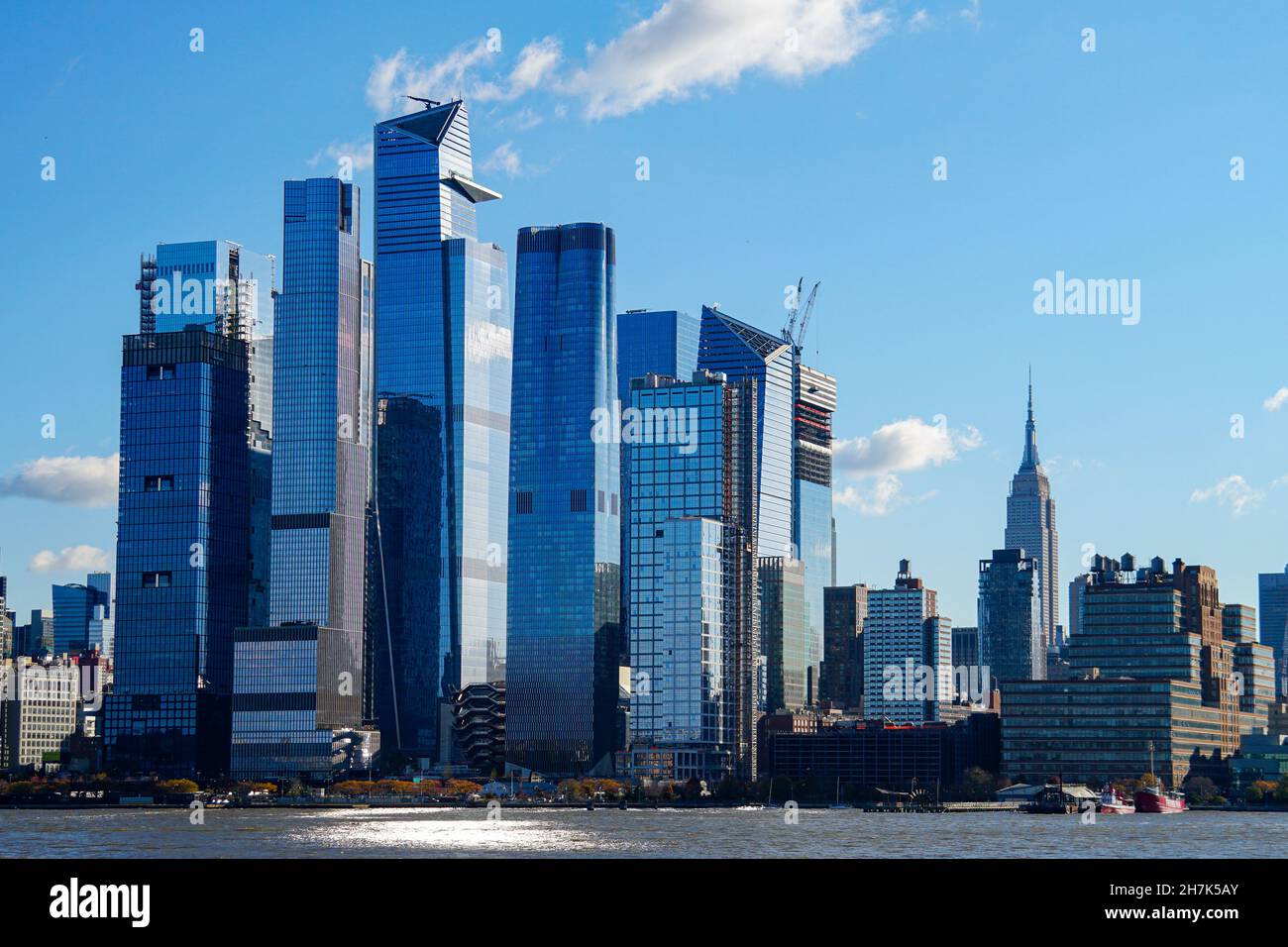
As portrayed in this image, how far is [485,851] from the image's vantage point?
13025 centimetres

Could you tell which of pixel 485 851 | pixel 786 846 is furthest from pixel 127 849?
pixel 786 846

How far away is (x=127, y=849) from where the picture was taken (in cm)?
14012

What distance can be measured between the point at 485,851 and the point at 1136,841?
2284 inches
